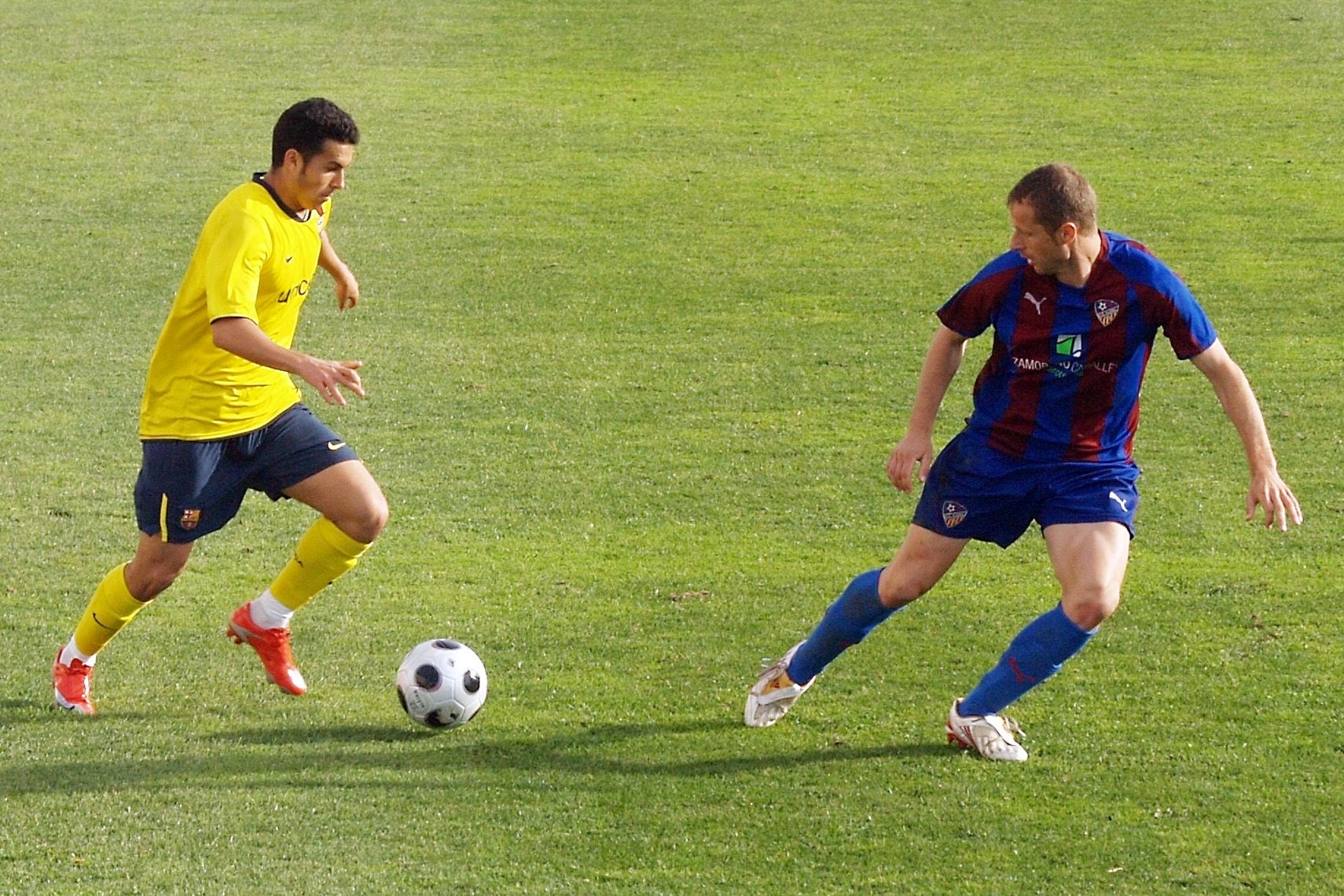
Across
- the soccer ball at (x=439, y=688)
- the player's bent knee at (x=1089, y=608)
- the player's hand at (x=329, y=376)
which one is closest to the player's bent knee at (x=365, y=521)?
the soccer ball at (x=439, y=688)

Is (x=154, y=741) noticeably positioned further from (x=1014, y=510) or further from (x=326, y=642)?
(x=1014, y=510)

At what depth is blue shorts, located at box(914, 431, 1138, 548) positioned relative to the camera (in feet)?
15.9

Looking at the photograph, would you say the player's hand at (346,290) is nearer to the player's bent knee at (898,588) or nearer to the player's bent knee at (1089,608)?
the player's bent knee at (898,588)

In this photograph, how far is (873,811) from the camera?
4.80m

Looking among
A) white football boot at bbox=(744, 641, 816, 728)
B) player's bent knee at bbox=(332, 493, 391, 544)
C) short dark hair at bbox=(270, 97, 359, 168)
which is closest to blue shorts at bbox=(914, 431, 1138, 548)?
white football boot at bbox=(744, 641, 816, 728)

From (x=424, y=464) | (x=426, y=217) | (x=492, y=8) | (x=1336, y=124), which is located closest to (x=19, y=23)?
(x=492, y=8)

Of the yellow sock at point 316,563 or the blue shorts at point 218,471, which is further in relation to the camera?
the yellow sock at point 316,563

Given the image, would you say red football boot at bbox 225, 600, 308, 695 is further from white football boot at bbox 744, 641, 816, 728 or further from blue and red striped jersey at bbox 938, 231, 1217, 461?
blue and red striped jersey at bbox 938, 231, 1217, 461

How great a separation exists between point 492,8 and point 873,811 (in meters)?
14.4

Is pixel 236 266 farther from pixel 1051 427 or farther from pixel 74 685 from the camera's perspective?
pixel 1051 427

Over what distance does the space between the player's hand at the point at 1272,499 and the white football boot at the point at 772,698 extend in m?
1.54

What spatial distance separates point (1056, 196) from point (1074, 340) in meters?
0.48

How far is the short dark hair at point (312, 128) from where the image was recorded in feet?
16.6

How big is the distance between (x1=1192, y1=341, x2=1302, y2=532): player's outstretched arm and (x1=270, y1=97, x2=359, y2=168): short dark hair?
2.72 meters
